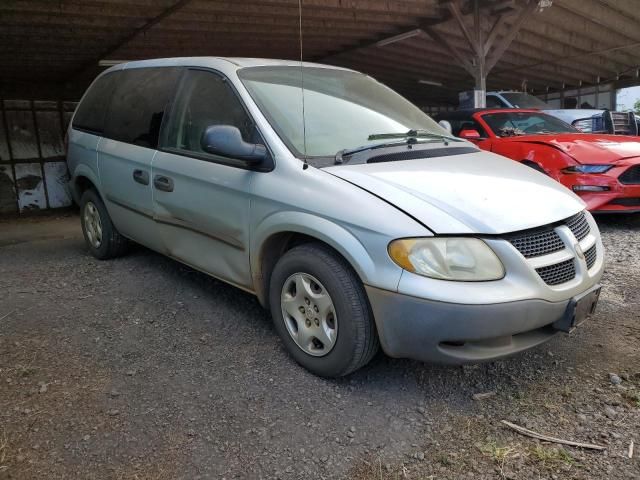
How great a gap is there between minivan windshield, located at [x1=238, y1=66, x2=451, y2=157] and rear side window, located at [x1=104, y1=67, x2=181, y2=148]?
0.83 metres

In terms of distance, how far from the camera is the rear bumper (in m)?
2.20

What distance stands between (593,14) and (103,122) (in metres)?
12.8

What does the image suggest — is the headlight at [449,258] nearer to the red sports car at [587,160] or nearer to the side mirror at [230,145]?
the side mirror at [230,145]

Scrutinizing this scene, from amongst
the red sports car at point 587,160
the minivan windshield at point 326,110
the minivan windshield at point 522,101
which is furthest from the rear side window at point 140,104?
the minivan windshield at point 522,101

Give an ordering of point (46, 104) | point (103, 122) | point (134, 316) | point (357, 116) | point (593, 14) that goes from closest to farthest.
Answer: point (357, 116), point (134, 316), point (103, 122), point (46, 104), point (593, 14)

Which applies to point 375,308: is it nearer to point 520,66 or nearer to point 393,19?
point 393,19

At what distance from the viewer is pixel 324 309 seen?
2.58m

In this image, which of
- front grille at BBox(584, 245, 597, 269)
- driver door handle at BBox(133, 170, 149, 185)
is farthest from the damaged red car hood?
driver door handle at BBox(133, 170, 149, 185)

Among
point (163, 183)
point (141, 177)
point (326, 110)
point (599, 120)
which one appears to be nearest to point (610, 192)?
point (599, 120)

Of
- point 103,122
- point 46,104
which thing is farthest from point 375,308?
point 46,104

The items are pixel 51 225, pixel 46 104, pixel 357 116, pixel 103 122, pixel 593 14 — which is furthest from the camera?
pixel 593 14

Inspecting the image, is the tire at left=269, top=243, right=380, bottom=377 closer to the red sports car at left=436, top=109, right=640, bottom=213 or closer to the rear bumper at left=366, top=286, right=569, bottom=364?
the rear bumper at left=366, top=286, right=569, bottom=364

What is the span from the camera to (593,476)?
202 cm

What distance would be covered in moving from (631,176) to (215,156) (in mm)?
4647
